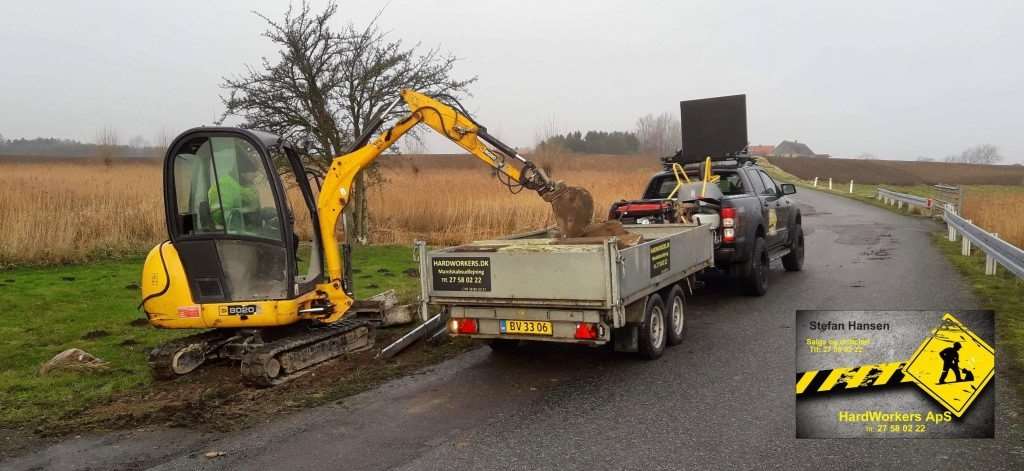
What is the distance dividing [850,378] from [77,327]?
8.93m

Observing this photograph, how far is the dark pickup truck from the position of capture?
10375mm

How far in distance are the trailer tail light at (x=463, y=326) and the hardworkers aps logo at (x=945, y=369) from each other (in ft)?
12.0

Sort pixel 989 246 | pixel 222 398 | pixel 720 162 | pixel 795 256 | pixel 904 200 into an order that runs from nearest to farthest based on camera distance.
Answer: pixel 222 398 < pixel 989 246 < pixel 720 162 < pixel 795 256 < pixel 904 200

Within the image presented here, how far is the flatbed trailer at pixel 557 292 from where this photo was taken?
650 centimetres

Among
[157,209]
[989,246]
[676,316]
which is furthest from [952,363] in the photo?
[157,209]

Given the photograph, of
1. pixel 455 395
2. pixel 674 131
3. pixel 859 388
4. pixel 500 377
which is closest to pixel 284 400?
pixel 455 395

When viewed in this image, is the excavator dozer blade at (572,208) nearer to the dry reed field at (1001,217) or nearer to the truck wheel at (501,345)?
the truck wheel at (501,345)

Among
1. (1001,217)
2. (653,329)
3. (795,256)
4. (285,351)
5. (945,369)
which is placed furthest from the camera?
(1001,217)

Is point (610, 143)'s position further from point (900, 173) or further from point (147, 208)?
point (147, 208)

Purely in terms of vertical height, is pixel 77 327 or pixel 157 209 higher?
pixel 157 209

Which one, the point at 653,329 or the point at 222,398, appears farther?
the point at 653,329

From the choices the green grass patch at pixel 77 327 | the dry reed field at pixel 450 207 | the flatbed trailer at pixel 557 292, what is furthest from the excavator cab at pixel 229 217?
the dry reed field at pixel 450 207

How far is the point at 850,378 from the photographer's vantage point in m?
4.22

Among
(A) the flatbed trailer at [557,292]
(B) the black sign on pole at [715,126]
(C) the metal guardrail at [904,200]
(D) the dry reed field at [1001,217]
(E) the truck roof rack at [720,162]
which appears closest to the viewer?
(A) the flatbed trailer at [557,292]
